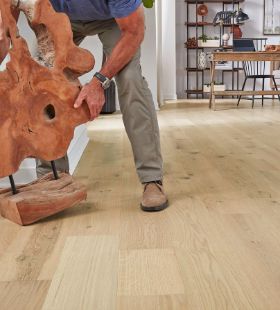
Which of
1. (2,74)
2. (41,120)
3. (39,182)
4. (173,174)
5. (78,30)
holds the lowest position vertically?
(173,174)

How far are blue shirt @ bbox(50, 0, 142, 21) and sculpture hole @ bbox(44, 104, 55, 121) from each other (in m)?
0.33

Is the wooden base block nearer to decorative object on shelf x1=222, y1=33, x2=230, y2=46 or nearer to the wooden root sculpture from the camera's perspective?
the wooden root sculpture

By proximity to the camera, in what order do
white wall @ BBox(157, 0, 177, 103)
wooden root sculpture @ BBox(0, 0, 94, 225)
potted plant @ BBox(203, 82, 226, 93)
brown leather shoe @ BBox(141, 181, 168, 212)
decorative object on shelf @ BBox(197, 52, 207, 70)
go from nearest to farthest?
wooden root sculpture @ BBox(0, 0, 94, 225), brown leather shoe @ BBox(141, 181, 168, 212), white wall @ BBox(157, 0, 177, 103), potted plant @ BBox(203, 82, 226, 93), decorative object on shelf @ BBox(197, 52, 207, 70)

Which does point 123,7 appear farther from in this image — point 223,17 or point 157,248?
point 223,17

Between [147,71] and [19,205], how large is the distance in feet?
13.9

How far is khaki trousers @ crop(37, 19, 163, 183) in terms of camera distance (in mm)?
1440

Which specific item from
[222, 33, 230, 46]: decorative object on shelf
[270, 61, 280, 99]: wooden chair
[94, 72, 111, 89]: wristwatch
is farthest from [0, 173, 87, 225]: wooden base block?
[222, 33, 230, 46]: decorative object on shelf

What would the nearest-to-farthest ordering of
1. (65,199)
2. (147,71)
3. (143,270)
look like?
(143,270), (65,199), (147,71)

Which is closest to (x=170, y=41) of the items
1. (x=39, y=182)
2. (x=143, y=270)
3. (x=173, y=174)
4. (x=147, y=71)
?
(x=147, y=71)

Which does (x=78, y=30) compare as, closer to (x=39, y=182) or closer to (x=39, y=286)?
(x=39, y=182)

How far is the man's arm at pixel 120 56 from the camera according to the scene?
1.30 m

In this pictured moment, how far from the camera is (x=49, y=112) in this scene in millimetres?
1357

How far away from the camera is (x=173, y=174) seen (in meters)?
1.97

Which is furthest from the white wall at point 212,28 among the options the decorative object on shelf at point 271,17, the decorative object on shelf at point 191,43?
the decorative object on shelf at point 191,43
